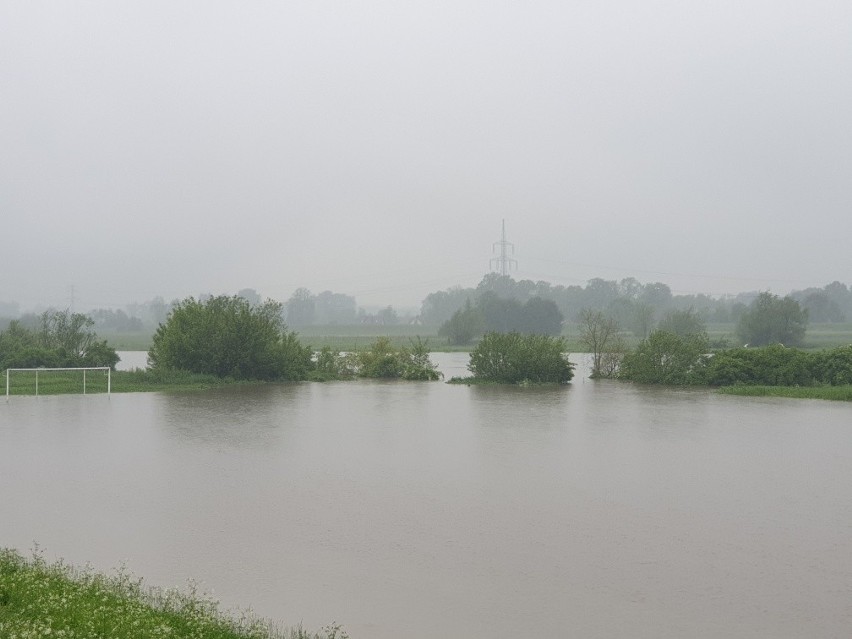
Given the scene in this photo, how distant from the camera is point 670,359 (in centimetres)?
2798

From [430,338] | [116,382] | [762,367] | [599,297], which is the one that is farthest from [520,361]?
[599,297]

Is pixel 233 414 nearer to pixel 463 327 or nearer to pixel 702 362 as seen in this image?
pixel 702 362

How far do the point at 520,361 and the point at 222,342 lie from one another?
31.6ft

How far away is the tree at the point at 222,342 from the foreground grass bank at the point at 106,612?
1970 cm

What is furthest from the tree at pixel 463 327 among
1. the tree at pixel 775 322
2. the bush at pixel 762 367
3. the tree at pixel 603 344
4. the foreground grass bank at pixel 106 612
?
the foreground grass bank at pixel 106 612

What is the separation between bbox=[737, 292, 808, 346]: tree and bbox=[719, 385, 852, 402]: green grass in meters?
27.5

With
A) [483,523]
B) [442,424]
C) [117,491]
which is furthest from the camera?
[442,424]

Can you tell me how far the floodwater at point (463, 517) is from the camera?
6.58 meters

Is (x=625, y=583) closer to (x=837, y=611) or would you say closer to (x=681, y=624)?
(x=681, y=624)

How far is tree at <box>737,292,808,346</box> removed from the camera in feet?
165

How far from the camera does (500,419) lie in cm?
1834

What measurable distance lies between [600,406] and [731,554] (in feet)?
43.5

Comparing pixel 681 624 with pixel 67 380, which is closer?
pixel 681 624

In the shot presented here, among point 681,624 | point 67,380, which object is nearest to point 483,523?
point 681,624
